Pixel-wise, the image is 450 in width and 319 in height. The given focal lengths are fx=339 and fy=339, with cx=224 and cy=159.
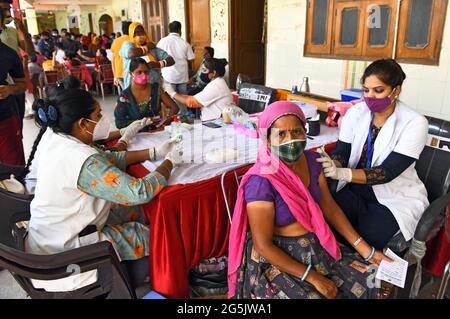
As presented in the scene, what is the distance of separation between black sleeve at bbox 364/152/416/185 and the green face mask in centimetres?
48

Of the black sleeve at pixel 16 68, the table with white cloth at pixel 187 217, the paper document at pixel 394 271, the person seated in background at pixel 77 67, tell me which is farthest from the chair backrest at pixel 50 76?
the paper document at pixel 394 271

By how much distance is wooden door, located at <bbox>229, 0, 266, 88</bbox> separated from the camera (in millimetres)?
5737

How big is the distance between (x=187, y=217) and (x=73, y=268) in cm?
51

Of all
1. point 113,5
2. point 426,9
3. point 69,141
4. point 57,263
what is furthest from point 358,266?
point 113,5

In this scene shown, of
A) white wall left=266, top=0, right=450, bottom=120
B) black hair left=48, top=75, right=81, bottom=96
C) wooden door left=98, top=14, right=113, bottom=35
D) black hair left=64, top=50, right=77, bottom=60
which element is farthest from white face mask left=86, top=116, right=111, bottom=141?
wooden door left=98, top=14, right=113, bottom=35

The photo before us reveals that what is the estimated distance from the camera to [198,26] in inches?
266

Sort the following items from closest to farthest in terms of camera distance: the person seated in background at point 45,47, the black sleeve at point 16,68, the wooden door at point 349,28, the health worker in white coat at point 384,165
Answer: the health worker in white coat at point 384,165 → the black sleeve at point 16,68 → the wooden door at point 349,28 → the person seated in background at point 45,47

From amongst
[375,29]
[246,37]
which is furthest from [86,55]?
[375,29]

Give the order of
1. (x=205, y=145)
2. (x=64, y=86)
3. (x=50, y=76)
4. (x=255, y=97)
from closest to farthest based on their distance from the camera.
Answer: (x=64, y=86) < (x=205, y=145) < (x=255, y=97) < (x=50, y=76)

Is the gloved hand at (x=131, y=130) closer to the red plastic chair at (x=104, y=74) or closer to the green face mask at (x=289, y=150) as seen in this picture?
the green face mask at (x=289, y=150)

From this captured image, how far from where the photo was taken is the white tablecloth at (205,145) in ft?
5.17

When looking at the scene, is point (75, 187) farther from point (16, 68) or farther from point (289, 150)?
point (16, 68)

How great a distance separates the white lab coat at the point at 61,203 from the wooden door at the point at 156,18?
287 inches
